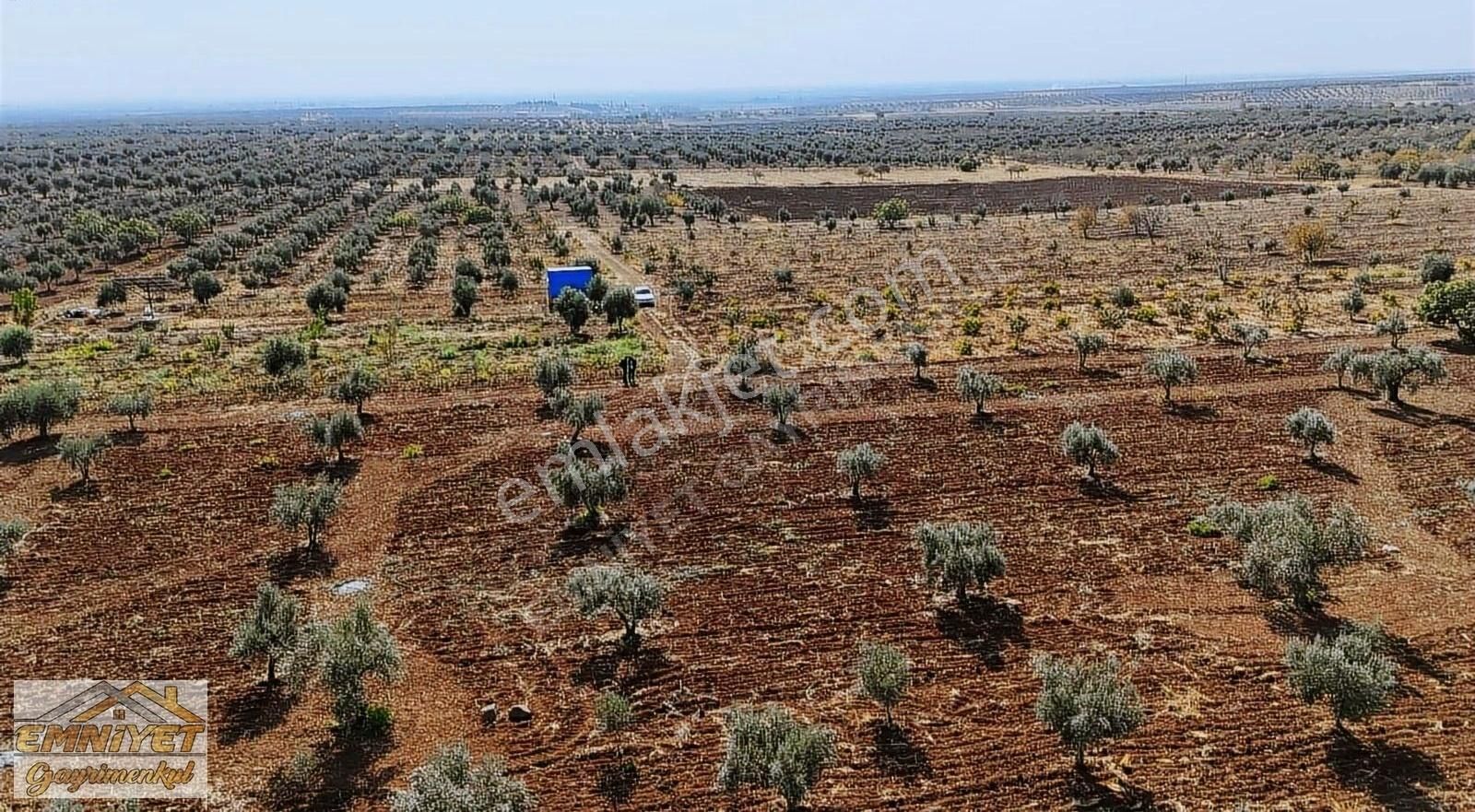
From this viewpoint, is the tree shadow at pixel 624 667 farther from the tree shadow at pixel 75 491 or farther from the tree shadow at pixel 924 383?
the tree shadow at pixel 924 383

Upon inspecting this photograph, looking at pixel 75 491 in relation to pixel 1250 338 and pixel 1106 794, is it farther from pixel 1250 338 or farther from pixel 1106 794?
pixel 1250 338

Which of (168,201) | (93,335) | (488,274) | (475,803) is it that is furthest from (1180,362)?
(168,201)

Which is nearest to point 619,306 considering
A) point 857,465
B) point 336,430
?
point 336,430

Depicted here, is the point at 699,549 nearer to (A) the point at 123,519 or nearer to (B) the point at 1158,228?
(A) the point at 123,519

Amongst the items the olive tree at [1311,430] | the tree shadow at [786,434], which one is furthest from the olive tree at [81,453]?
the olive tree at [1311,430]

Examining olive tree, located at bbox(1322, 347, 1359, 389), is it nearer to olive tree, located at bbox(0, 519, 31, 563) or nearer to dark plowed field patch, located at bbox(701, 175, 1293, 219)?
olive tree, located at bbox(0, 519, 31, 563)

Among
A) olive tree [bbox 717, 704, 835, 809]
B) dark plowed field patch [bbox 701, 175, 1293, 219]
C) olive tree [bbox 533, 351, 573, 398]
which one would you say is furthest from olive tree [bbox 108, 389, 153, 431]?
dark plowed field patch [bbox 701, 175, 1293, 219]
